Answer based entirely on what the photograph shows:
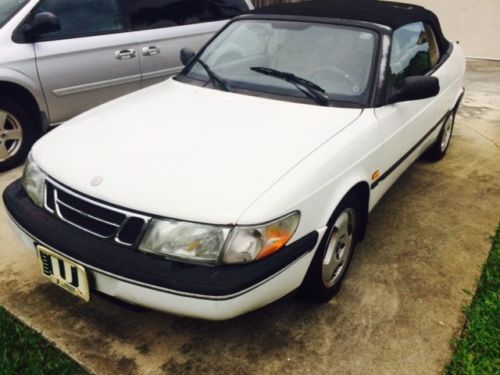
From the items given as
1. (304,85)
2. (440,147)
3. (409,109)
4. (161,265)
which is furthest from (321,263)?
(440,147)

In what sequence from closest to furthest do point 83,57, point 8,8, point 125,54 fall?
point 8,8
point 83,57
point 125,54

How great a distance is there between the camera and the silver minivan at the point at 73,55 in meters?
3.91

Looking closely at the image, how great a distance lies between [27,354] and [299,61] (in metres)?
2.14

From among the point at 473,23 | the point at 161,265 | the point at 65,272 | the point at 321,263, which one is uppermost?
the point at 161,265

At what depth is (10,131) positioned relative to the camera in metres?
4.02

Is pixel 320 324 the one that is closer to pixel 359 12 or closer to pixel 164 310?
pixel 164 310

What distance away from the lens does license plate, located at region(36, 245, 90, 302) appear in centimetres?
207

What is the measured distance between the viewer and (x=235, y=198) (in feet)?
6.47

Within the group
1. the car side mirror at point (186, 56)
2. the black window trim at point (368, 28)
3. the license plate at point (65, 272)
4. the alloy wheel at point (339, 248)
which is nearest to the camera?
the license plate at point (65, 272)

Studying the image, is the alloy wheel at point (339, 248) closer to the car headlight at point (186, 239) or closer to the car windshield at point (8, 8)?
the car headlight at point (186, 239)

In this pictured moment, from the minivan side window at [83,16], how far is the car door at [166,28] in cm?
15

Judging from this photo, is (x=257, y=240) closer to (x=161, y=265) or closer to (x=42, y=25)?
(x=161, y=265)

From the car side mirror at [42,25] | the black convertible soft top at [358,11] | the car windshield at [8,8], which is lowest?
the car side mirror at [42,25]

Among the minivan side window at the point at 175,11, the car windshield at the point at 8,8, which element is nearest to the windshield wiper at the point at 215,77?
the minivan side window at the point at 175,11
